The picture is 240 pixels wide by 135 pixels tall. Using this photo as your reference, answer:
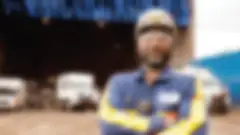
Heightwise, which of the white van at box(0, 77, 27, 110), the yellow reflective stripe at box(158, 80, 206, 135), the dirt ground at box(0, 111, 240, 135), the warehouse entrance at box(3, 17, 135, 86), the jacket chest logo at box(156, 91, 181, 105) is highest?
the warehouse entrance at box(3, 17, 135, 86)

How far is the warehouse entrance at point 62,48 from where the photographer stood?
528 centimetres

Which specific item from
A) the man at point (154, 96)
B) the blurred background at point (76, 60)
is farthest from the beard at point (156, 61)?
the blurred background at point (76, 60)

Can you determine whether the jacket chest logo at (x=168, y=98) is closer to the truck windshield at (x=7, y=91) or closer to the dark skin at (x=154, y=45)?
the dark skin at (x=154, y=45)

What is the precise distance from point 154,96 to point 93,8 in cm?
354

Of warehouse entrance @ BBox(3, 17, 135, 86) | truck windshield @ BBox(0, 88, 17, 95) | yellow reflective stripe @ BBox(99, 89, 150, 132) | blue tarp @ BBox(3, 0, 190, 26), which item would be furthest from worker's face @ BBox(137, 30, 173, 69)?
warehouse entrance @ BBox(3, 17, 135, 86)

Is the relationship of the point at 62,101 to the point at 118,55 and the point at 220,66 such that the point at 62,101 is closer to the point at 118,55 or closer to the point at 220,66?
the point at 118,55

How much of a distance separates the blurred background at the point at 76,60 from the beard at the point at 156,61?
1.94 m

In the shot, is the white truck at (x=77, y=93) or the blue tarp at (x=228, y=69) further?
the white truck at (x=77, y=93)

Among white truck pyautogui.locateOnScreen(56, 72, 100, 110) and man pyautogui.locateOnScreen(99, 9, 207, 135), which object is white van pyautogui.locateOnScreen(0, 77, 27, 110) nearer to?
white truck pyautogui.locateOnScreen(56, 72, 100, 110)

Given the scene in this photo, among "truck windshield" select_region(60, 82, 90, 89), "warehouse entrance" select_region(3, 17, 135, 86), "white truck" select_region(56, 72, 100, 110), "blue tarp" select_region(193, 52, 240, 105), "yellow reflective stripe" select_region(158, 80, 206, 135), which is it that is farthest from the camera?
"warehouse entrance" select_region(3, 17, 135, 86)

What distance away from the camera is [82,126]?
368cm

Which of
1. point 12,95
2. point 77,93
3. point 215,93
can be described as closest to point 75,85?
point 77,93

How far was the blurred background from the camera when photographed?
3.90 metres

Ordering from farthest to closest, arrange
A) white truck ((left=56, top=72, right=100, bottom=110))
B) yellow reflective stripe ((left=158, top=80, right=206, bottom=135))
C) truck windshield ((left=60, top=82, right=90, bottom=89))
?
1. truck windshield ((left=60, top=82, right=90, bottom=89))
2. white truck ((left=56, top=72, right=100, bottom=110))
3. yellow reflective stripe ((left=158, top=80, right=206, bottom=135))
